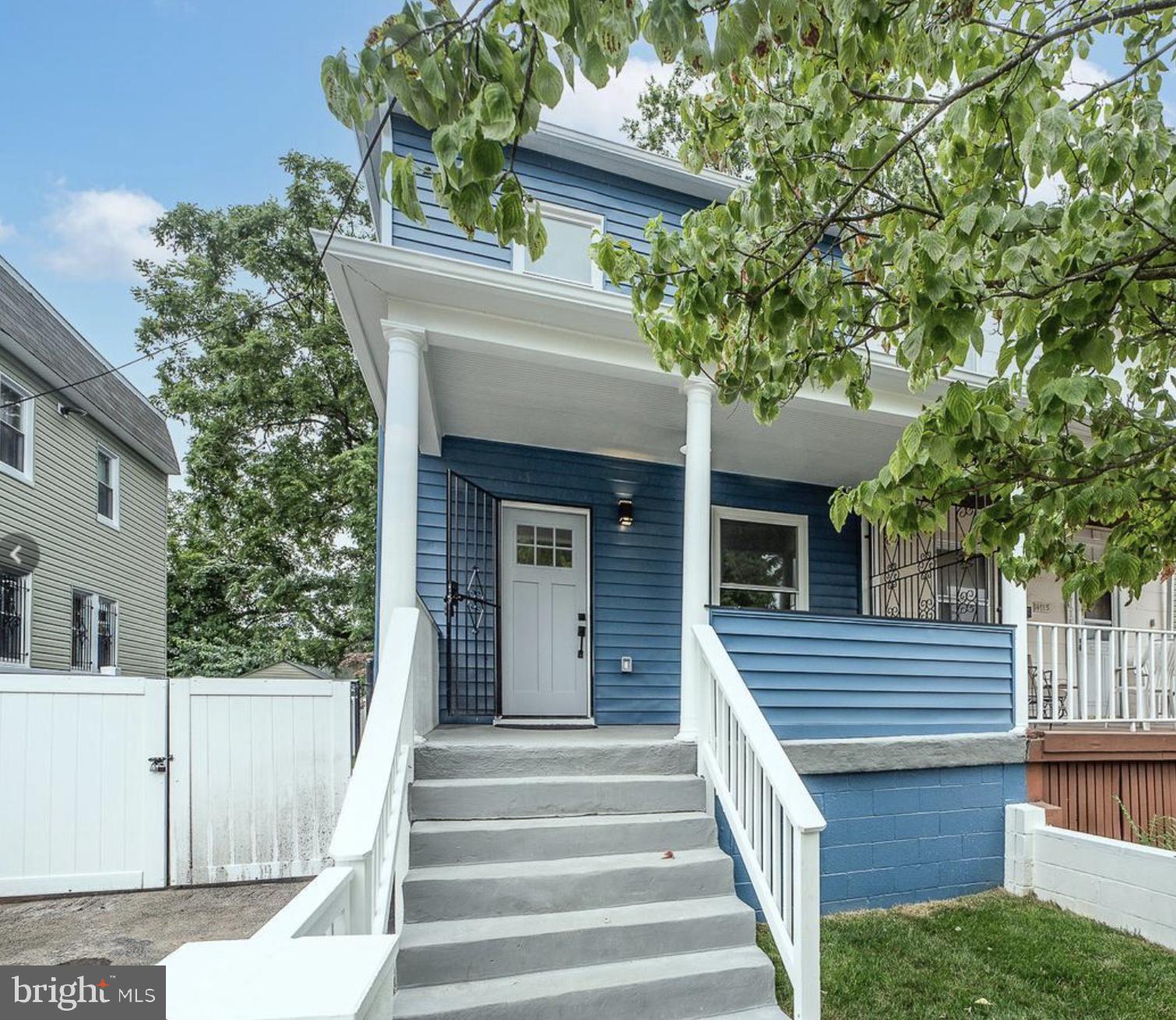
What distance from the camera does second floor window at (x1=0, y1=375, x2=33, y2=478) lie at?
324 inches

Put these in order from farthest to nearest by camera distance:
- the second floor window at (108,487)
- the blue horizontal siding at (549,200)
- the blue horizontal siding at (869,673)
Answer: the second floor window at (108,487) < the blue horizontal siding at (549,200) < the blue horizontal siding at (869,673)

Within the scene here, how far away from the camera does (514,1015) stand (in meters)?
2.76

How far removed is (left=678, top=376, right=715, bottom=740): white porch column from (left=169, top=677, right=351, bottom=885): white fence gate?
2.46 metres

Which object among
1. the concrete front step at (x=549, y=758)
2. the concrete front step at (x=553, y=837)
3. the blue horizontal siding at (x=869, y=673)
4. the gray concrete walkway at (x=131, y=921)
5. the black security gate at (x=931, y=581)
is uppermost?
the black security gate at (x=931, y=581)

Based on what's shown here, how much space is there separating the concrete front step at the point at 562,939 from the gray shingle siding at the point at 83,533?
25.4ft

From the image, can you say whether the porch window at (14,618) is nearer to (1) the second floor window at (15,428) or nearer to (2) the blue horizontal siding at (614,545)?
(1) the second floor window at (15,428)

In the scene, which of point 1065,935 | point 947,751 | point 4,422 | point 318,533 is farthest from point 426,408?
point 318,533

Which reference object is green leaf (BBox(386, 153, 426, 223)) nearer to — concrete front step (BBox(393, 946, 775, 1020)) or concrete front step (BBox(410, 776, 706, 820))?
concrete front step (BBox(393, 946, 775, 1020))

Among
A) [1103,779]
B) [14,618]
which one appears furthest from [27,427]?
[1103,779]

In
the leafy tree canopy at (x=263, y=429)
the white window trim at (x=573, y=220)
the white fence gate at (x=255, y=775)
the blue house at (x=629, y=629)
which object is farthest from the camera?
the leafy tree canopy at (x=263, y=429)

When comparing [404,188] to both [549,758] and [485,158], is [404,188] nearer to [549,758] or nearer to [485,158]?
[485,158]

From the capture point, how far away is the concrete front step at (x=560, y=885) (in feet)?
10.3

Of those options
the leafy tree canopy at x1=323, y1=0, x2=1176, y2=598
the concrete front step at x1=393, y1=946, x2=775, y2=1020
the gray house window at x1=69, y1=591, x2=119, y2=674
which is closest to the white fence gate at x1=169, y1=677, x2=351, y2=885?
the concrete front step at x1=393, y1=946, x2=775, y2=1020

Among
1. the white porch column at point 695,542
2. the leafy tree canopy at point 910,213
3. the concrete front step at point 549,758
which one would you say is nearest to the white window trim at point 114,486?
the concrete front step at point 549,758
